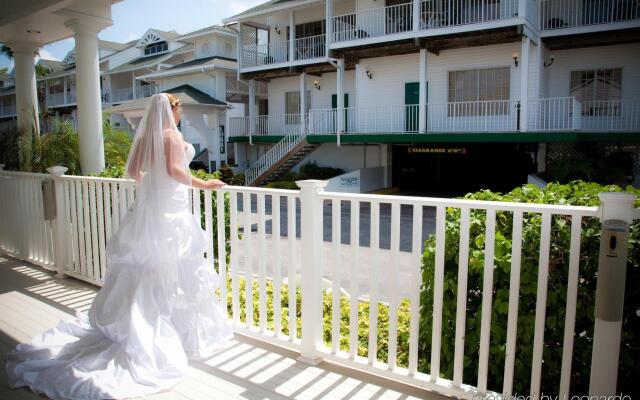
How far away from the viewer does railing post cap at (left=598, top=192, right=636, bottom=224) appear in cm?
220

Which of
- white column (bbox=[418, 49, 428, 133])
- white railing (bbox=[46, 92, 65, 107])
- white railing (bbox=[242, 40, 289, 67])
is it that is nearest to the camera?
white column (bbox=[418, 49, 428, 133])

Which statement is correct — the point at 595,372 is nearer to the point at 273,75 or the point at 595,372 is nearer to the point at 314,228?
the point at 314,228

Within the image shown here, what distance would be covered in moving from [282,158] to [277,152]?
22.4 inches

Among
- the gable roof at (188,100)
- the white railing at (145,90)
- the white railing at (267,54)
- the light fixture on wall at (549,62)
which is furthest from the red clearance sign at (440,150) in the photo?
the white railing at (145,90)

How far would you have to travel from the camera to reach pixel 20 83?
883 centimetres

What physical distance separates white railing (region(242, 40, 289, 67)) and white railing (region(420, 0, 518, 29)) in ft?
22.8

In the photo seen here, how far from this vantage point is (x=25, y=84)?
8836mm

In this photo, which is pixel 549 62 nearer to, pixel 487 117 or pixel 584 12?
pixel 584 12

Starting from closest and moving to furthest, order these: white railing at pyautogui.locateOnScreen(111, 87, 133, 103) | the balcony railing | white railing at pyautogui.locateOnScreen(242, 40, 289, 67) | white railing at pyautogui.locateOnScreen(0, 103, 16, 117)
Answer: the balcony railing < white railing at pyautogui.locateOnScreen(242, 40, 289, 67) < white railing at pyautogui.locateOnScreen(111, 87, 133, 103) < white railing at pyautogui.locateOnScreen(0, 103, 16, 117)

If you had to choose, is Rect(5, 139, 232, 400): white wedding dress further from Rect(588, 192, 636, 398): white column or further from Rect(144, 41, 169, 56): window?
Rect(144, 41, 169, 56): window

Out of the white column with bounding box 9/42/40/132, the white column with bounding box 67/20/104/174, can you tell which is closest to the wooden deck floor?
the white column with bounding box 67/20/104/174

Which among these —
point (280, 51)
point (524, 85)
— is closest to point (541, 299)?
point (524, 85)

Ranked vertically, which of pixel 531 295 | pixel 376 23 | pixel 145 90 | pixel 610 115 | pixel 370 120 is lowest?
pixel 531 295

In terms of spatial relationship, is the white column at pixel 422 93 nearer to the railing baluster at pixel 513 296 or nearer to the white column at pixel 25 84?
the white column at pixel 25 84
